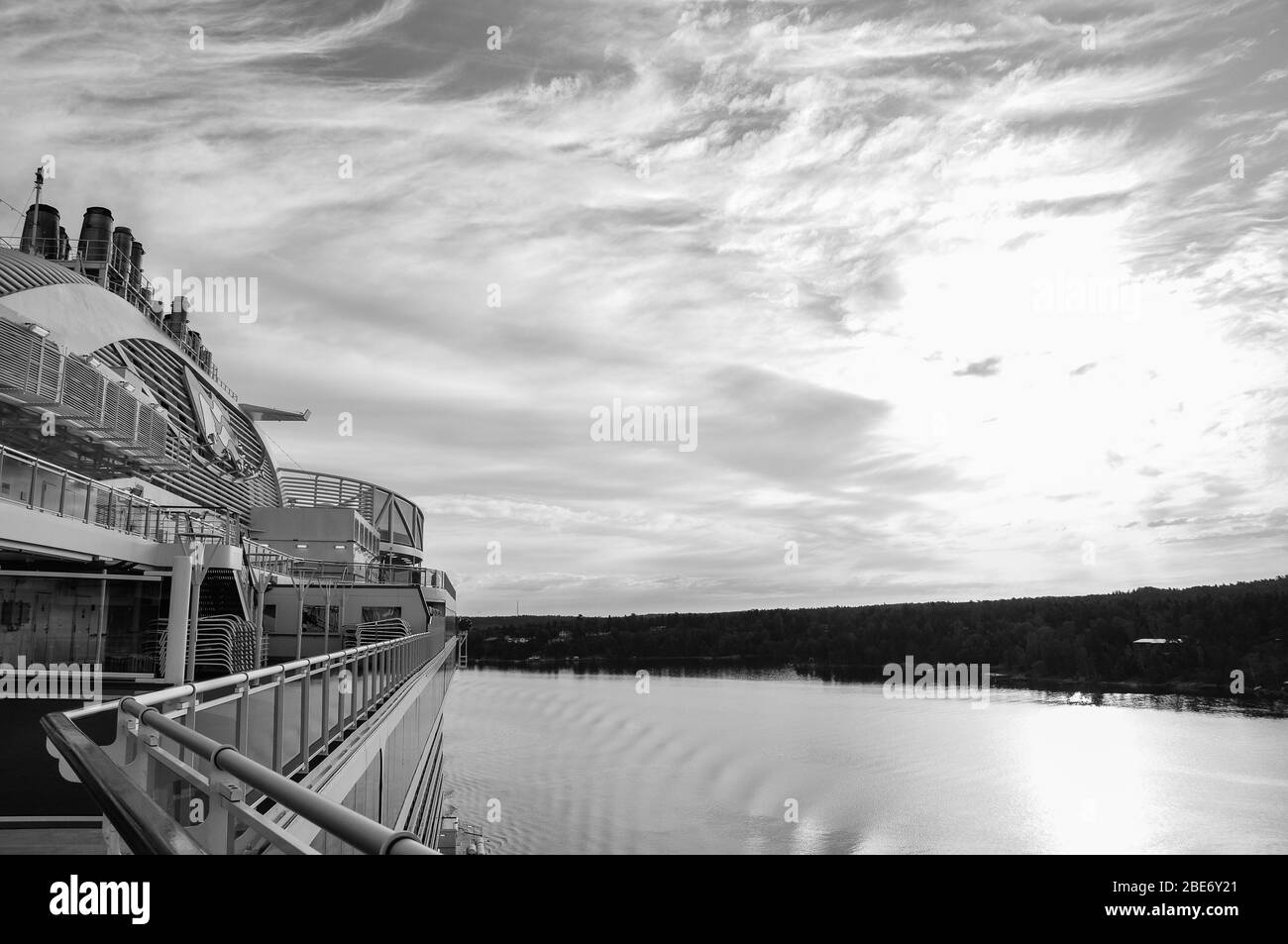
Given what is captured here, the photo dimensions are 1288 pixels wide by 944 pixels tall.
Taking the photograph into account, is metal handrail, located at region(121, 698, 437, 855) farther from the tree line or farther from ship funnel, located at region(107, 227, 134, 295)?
the tree line

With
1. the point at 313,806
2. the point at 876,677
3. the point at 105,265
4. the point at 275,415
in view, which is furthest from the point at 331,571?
the point at 876,677

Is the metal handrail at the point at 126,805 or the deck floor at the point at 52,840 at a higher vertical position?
the metal handrail at the point at 126,805

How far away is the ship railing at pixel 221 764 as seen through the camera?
2.35 meters

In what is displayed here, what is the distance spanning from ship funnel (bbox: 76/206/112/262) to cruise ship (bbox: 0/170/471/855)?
4.2 inches

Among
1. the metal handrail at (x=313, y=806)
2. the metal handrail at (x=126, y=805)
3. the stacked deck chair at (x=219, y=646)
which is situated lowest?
the stacked deck chair at (x=219, y=646)

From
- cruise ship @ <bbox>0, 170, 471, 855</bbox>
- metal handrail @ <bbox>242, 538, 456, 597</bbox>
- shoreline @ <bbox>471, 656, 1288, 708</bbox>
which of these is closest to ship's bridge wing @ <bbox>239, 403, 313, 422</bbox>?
cruise ship @ <bbox>0, 170, 471, 855</bbox>

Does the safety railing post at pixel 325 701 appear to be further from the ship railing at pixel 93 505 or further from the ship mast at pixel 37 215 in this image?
the ship mast at pixel 37 215

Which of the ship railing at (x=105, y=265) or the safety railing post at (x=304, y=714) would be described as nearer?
the safety railing post at (x=304, y=714)

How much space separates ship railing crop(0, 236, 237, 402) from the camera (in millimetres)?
43250

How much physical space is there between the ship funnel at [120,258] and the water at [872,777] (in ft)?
88.2

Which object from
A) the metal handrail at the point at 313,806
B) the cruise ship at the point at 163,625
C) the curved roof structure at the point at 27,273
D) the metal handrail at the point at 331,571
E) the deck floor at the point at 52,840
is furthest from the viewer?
the curved roof structure at the point at 27,273

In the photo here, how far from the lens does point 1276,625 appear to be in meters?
88.1

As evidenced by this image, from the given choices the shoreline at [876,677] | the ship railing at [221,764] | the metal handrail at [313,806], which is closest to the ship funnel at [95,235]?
the ship railing at [221,764]
